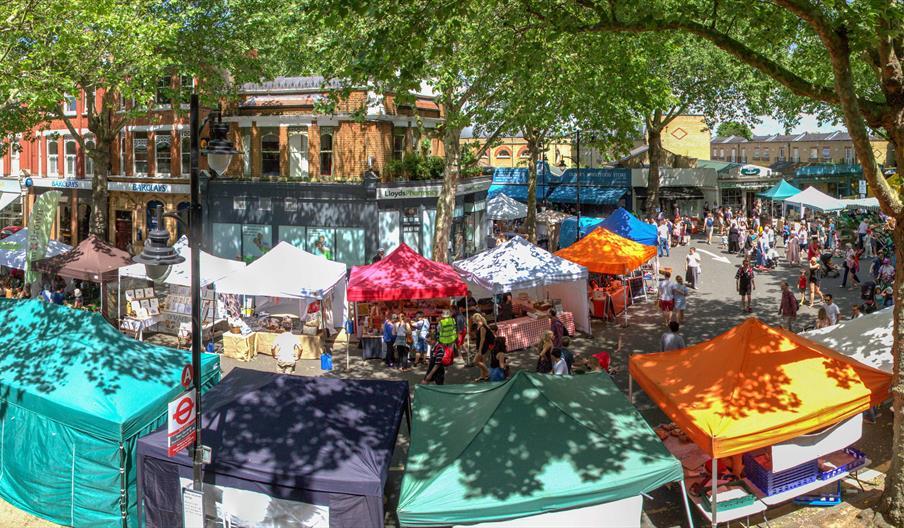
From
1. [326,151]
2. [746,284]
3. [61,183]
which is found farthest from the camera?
[61,183]

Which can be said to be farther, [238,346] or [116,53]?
[116,53]

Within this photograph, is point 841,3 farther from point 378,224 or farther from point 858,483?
point 378,224

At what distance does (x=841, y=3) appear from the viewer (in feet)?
31.7

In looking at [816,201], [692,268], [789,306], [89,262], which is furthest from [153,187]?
[816,201]

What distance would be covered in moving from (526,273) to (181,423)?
1058 cm

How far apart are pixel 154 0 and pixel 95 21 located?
4.67 metres

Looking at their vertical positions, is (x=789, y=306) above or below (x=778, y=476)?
above

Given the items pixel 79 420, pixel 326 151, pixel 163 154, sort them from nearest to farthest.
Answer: pixel 79 420 < pixel 326 151 < pixel 163 154

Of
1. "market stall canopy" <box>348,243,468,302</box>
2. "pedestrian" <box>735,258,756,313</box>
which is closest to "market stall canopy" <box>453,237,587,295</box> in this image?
"market stall canopy" <box>348,243,468,302</box>

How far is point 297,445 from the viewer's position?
9070mm

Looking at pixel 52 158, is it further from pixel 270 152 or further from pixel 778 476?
pixel 778 476

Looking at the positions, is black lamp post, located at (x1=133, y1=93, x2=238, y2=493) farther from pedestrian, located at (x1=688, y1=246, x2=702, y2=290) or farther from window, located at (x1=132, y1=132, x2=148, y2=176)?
window, located at (x1=132, y1=132, x2=148, y2=176)

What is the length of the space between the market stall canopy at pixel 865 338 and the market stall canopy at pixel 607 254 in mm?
6996

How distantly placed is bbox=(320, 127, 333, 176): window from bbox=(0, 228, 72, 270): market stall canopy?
30.2 ft
